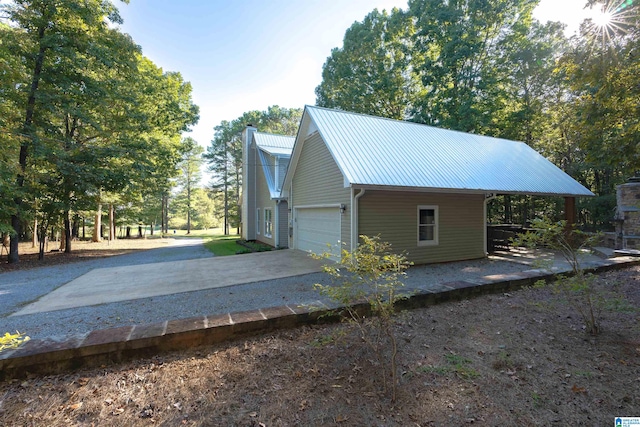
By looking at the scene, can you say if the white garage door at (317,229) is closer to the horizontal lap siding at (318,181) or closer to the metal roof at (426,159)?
the horizontal lap siding at (318,181)

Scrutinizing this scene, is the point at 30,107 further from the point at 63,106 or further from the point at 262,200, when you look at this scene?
the point at 262,200

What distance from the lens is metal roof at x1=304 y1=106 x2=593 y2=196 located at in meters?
8.28

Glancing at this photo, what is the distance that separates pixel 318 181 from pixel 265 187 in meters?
6.69

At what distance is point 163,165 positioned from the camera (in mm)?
17312

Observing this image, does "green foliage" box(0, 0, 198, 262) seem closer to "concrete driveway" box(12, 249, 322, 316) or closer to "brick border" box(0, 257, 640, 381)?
"concrete driveway" box(12, 249, 322, 316)

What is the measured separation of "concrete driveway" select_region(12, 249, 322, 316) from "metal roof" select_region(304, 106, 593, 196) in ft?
11.5

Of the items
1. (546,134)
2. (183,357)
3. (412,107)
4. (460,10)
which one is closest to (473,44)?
(460,10)

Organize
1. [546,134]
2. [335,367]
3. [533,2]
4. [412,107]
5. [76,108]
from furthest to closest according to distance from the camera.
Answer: [412,107] < [546,134] < [533,2] < [76,108] < [335,367]

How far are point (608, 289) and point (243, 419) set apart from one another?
6940 millimetres

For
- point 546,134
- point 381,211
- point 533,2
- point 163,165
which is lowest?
point 381,211

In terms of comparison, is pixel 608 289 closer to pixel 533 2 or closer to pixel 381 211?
pixel 381 211

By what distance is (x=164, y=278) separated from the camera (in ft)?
25.2

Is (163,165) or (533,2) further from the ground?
(533,2)

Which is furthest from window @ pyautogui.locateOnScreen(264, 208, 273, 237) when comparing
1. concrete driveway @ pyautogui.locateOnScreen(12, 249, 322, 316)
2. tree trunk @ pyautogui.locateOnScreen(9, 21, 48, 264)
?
tree trunk @ pyautogui.locateOnScreen(9, 21, 48, 264)
